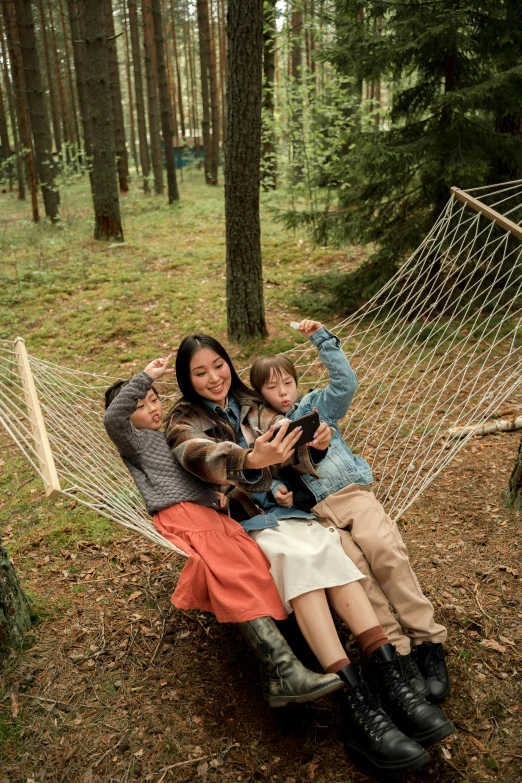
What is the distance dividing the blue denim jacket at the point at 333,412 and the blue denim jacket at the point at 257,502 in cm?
5

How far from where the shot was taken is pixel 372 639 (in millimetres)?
1653

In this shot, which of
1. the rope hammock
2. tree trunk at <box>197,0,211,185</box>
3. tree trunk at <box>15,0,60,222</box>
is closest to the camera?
the rope hammock

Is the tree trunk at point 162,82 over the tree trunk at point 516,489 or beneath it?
over

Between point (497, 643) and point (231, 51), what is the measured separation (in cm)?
339

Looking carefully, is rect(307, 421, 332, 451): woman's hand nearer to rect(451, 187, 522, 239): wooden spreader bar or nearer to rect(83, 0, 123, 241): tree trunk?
rect(451, 187, 522, 239): wooden spreader bar

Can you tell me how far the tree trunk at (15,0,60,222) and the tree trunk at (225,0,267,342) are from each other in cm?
490

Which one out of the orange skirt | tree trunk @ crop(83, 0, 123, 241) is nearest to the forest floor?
the orange skirt

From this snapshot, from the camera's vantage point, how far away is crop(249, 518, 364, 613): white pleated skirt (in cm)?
164

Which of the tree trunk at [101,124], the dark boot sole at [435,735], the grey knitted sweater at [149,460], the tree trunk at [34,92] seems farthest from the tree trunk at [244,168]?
the tree trunk at [34,92]

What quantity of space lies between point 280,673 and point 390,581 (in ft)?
1.33

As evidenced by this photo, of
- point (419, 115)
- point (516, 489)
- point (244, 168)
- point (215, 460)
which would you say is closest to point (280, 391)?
point (215, 460)

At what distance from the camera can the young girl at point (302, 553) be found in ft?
4.97

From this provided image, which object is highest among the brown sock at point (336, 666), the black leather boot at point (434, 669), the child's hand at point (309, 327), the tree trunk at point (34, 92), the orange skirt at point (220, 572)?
the tree trunk at point (34, 92)

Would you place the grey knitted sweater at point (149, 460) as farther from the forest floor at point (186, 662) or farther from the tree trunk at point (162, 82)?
the tree trunk at point (162, 82)
